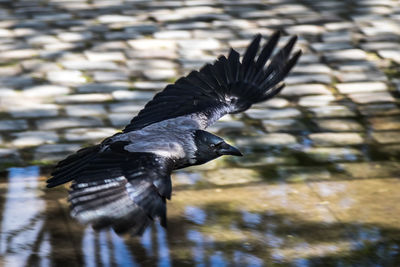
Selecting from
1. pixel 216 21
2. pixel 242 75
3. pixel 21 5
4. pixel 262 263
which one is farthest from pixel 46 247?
pixel 21 5

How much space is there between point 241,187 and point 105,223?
2.22 m

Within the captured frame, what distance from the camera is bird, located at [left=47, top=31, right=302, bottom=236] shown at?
417cm

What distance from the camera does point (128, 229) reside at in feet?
13.1

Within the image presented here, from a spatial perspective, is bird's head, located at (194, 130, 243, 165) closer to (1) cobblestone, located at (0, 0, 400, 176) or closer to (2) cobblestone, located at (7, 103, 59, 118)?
(1) cobblestone, located at (0, 0, 400, 176)

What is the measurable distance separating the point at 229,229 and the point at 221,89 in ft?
3.33

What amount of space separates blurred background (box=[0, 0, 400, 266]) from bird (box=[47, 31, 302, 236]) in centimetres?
61

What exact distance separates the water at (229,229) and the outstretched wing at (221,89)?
26.5 inches

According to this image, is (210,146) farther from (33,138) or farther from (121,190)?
(33,138)

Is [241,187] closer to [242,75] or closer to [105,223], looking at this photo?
[242,75]

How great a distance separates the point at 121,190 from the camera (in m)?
4.34

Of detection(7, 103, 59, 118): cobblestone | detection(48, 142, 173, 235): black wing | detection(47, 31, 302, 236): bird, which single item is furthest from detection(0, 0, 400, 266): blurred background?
detection(48, 142, 173, 235): black wing

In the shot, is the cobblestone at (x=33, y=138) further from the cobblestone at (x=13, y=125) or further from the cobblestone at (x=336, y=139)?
A: the cobblestone at (x=336, y=139)

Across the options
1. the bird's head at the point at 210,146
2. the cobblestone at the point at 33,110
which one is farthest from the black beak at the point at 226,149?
the cobblestone at the point at 33,110

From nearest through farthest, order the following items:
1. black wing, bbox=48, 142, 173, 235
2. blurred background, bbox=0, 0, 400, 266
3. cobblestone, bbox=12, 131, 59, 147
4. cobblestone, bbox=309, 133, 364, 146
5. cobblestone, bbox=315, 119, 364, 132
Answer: black wing, bbox=48, 142, 173, 235 < blurred background, bbox=0, 0, 400, 266 < cobblestone, bbox=12, 131, 59, 147 < cobblestone, bbox=309, 133, 364, 146 < cobblestone, bbox=315, 119, 364, 132
